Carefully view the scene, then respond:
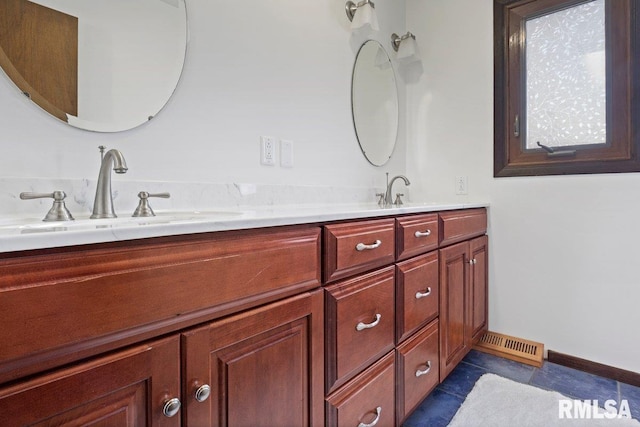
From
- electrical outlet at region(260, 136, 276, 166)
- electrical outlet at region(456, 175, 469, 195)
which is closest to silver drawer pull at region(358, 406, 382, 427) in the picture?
electrical outlet at region(260, 136, 276, 166)

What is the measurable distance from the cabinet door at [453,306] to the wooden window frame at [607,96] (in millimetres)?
691

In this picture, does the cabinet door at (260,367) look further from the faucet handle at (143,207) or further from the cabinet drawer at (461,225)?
the cabinet drawer at (461,225)

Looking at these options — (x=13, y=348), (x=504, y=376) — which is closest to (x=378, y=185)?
(x=504, y=376)

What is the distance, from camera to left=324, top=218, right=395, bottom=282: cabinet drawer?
941mm

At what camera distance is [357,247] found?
1018mm

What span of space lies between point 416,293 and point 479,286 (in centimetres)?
85

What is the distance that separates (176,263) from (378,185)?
1671 millimetres

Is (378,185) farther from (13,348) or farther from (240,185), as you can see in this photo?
(13,348)

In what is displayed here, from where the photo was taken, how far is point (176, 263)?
0.62 m

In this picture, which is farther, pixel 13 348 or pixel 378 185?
pixel 378 185

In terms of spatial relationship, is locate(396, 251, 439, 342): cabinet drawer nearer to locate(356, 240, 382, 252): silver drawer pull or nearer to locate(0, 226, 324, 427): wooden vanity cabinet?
locate(356, 240, 382, 252): silver drawer pull

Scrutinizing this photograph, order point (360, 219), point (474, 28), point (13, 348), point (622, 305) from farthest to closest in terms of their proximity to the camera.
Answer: point (474, 28), point (622, 305), point (360, 219), point (13, 348)

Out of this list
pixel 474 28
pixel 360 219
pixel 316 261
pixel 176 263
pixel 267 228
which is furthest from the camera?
pixel 474 28

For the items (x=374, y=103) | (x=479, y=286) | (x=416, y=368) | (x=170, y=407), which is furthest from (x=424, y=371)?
(x=374, y=103)
